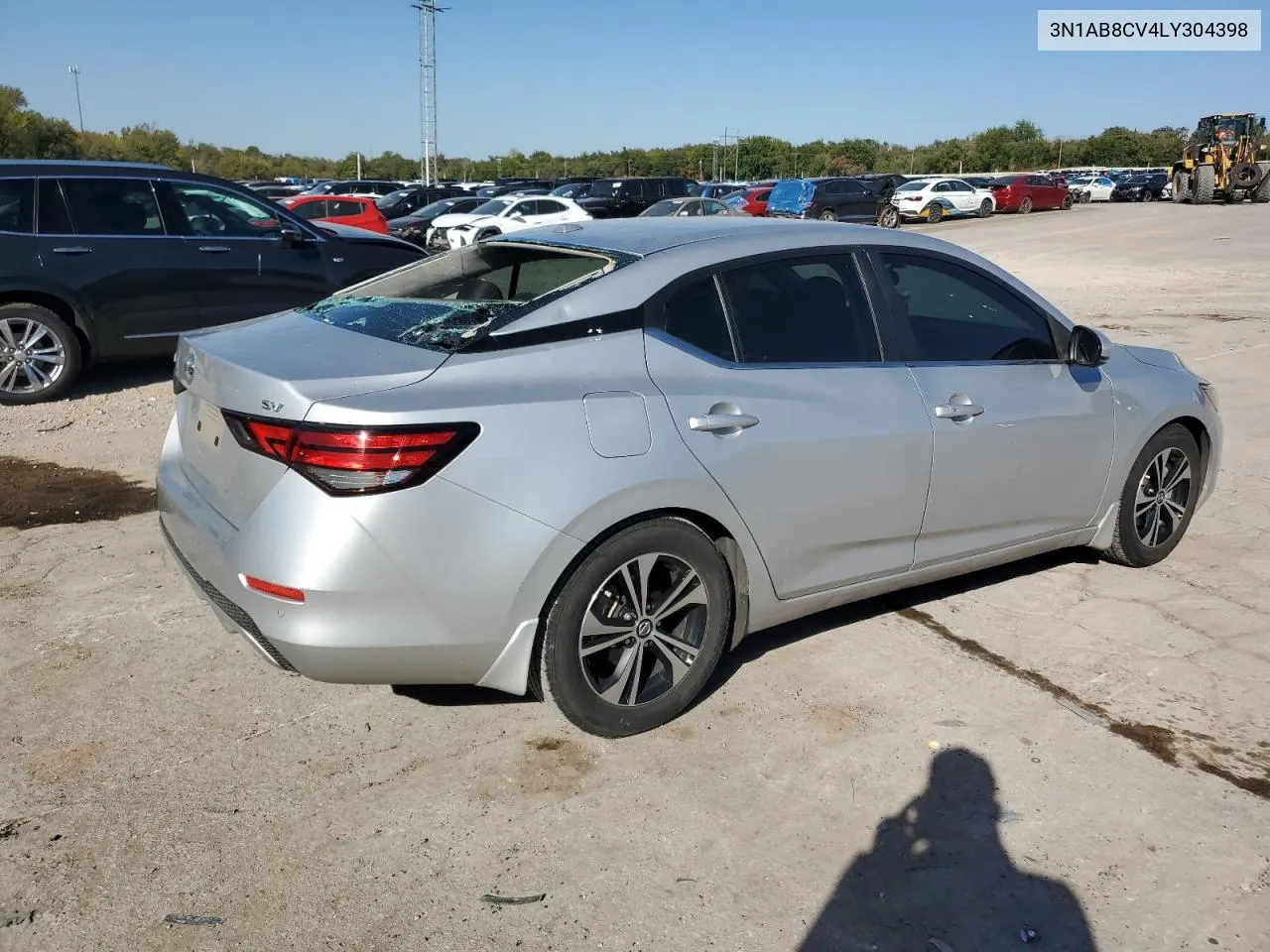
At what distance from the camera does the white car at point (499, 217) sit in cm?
2542

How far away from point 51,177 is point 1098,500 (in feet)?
25.2

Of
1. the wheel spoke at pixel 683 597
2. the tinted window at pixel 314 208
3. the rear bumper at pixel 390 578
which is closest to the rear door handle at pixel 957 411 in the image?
the wheel spoke at pixel 683 597

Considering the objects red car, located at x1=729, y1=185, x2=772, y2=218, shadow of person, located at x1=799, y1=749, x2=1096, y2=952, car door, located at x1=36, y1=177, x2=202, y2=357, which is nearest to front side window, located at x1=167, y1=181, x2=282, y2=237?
car door, located at x1=36, y1=177, x2=202, y2=357

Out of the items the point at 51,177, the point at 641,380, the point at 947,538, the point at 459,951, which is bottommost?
the point at 459,951

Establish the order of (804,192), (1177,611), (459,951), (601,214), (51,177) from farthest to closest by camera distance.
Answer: (804,192) < (601,214) < (51,177) < (1177,611) < (459,951)

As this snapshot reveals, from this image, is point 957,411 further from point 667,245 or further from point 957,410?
point 667,245

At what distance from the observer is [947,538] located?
165 inches

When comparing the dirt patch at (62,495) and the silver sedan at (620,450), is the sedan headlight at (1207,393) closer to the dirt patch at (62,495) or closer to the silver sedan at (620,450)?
the silver sedan at (620,450)

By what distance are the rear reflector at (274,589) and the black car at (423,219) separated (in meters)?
24.9

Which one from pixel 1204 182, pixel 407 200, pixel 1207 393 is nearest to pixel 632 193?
pixel 407 200

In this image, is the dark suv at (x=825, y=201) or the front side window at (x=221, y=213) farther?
the dark suv at (x=825, y=201)

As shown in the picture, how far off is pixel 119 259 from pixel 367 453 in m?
6.44

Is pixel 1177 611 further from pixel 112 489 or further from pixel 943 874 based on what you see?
pixel 112 489

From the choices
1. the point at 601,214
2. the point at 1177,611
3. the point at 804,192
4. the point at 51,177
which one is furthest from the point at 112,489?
the point at 804,192
